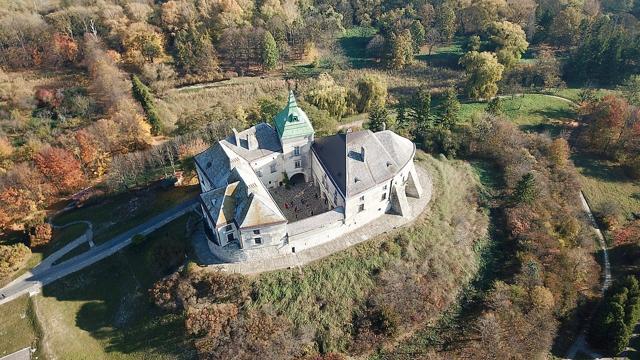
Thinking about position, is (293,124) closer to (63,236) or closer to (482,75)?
(63,236)

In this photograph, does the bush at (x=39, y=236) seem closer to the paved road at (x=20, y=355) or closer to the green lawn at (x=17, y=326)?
the green lawn at (x=17, y=326)

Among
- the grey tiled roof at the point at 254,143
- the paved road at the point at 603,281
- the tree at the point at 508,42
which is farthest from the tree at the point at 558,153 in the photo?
the grey tiled roof at the point at 254,143

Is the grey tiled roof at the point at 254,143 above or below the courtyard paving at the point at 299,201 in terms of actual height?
above

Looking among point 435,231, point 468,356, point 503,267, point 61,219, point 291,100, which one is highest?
point 291,100

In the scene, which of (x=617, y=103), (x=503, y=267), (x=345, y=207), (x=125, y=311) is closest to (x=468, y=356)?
(x=503, y=267)

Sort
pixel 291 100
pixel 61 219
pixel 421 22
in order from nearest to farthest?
pixel 291 100 < pixel 61 219 < pixel 421 22

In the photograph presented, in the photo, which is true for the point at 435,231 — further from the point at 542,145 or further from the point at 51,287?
the point at 51,287

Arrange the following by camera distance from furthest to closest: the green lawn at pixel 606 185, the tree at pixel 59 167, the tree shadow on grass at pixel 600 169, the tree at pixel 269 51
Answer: the tree at pixel 269 51 < the tree shadow on grass at pixel 600 169 < the green lawn at pixel 606 185 < the tree at pixel 59 167

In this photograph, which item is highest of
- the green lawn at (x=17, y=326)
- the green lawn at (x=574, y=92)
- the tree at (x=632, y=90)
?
the tree at (x=632, y=90)
